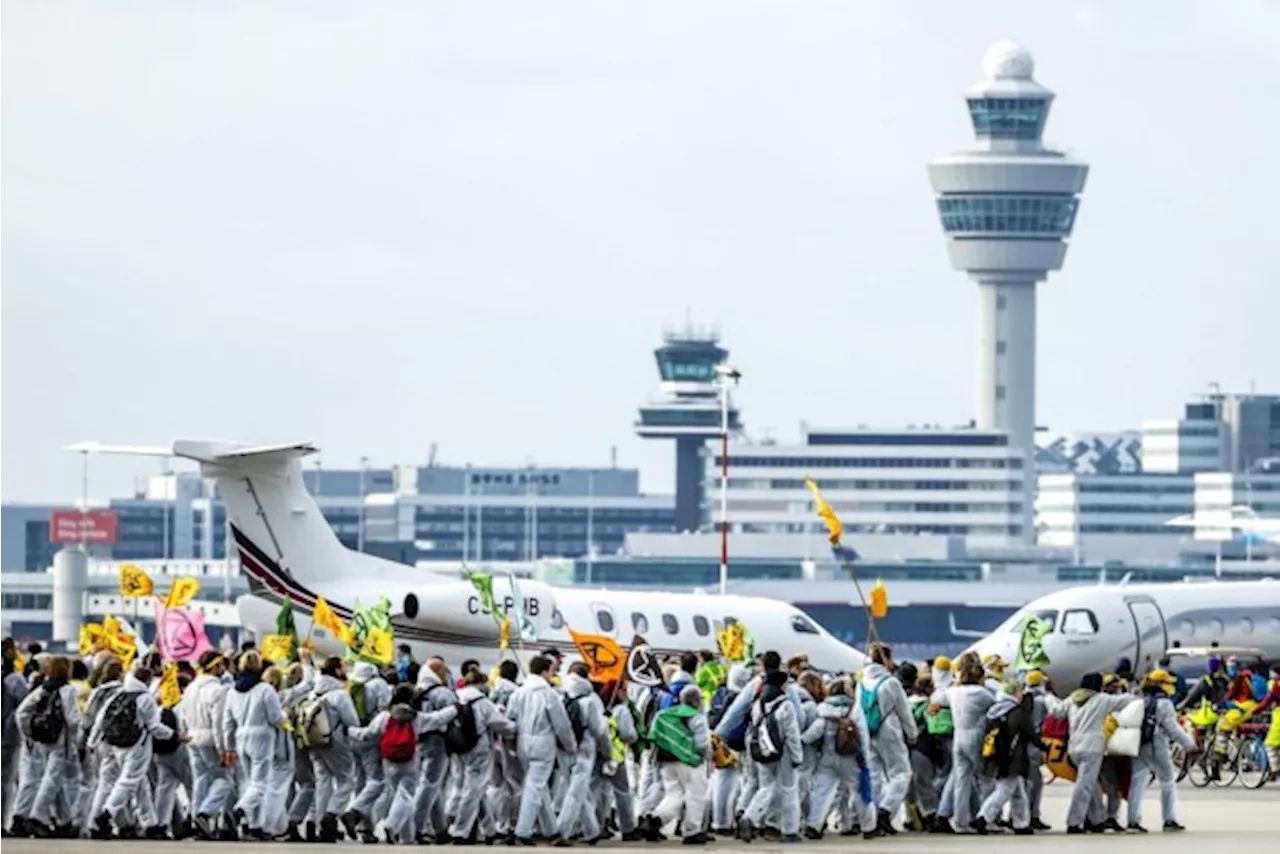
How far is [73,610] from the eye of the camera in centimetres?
17350

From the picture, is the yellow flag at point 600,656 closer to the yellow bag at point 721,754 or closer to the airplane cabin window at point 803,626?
the yellow bag at point 721,754

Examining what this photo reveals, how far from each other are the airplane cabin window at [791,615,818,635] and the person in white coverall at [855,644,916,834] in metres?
24.2

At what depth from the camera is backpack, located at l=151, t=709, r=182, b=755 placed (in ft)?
124

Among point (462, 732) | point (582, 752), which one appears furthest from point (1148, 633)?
point (462, 732)

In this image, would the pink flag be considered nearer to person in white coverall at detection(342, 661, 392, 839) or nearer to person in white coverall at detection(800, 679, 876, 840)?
person in white coverall at detection(342, 661, 392, 839)

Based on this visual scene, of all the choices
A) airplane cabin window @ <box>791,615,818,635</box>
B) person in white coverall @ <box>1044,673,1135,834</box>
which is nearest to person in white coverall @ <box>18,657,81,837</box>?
person in white coverall @ <box>1044,673,1135,834</box>

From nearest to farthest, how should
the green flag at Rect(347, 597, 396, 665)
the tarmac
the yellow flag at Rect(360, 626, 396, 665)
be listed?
the tarmac
the yellow flag at Rect(360, 626, 396, 665)
the green flag at Rect(347, 597, 396, 665)

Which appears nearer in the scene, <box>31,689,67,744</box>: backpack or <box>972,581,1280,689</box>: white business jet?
<box>31,689,67,744</box>: backpack

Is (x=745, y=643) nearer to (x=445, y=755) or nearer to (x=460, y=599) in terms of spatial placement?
(x=460, y=599)

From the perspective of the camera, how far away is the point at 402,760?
3738 centimetres

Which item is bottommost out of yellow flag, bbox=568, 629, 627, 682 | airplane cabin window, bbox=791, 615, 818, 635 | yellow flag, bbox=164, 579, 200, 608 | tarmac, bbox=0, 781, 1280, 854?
tarmac, bbox=0, 781, 1280, 854

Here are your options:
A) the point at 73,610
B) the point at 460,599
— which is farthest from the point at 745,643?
the point at 73,610

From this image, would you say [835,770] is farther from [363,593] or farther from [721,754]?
[363,593]

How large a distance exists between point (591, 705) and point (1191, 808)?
11.1m
